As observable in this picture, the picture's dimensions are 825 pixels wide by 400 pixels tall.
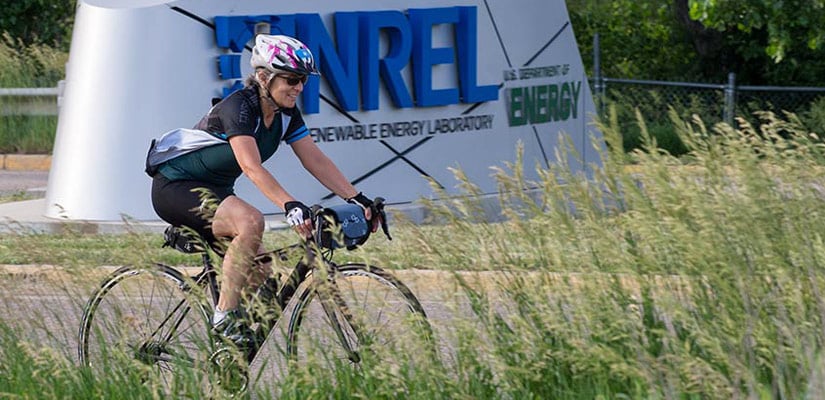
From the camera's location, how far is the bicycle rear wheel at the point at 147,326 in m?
6.02

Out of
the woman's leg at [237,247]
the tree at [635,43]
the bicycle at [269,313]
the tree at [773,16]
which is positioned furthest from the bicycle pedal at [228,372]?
the tree at [635,43]

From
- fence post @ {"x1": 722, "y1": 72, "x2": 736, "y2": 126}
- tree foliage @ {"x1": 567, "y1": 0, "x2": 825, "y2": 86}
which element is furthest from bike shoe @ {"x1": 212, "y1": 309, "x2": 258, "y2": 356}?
tree foliage @ {"x1": 567, "y1": 0, "x2": 825, "y2": 86}

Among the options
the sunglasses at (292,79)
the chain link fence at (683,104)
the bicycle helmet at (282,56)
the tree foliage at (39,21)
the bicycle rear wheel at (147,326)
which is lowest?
the chain link fence at (683,104)

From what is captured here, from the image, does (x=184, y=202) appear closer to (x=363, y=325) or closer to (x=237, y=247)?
(x=237, y=247)

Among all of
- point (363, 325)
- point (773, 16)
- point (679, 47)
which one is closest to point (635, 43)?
point (679, 47)

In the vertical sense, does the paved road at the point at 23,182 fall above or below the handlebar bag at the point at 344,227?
below

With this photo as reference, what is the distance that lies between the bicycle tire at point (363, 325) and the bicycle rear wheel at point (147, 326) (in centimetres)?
39

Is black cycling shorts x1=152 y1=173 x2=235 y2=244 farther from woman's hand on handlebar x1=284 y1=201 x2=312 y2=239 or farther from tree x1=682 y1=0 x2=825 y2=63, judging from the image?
tree x1=682 y1=0 x2=825 y2=63

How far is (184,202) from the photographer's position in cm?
647

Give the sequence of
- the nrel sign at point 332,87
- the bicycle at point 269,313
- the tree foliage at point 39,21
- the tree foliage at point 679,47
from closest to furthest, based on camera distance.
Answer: the bicycle at point 269,313 → the nrel sign at point 332,87 → the tree foliage at point 679,47 → the tree foliage at point 39,21

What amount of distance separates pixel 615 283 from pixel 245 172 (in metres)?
1.55

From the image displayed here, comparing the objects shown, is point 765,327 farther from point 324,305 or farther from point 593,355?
point 324,305

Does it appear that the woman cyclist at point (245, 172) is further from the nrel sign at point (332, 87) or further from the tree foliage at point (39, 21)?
the tree foliage at point (39, 21)

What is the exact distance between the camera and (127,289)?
6.40 metres
